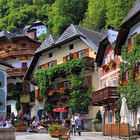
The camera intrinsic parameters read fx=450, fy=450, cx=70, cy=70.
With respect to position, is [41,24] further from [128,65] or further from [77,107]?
[128,65]

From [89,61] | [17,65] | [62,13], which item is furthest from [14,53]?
[62,13]

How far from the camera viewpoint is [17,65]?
62938 millimetres

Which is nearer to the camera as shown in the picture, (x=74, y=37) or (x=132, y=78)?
(x=132, y=78)

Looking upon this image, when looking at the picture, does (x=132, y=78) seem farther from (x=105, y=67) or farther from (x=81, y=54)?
(x=81, y=54)

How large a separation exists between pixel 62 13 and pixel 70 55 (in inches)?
1839

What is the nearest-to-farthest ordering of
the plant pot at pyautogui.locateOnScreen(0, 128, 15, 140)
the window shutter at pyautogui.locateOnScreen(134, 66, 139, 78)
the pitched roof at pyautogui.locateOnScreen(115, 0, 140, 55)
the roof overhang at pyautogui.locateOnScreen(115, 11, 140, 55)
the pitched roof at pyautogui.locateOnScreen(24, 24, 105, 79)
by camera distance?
the plant pot at pyautogui.locateOnScreen(0, 128, 15, 140) → the pitched roof at pyautogui.locateOnScreen(115, 0, 140, 55) → the roof overhang at pyautogui.locateOnScreen(115, 11, 140, 55) → the window shutter at pyautogui.locateOnScreen(134, 66, 139, 78) → the pitched roof at pyautogui.locateOnScreen(24, 24, 105, 79)

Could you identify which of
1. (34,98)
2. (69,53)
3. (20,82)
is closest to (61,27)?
(20,82)

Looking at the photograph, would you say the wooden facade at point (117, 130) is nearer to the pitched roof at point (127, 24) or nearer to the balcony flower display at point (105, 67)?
the pitched roof at point (127, 24)

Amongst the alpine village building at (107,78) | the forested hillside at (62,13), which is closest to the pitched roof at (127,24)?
the alpine village building at (107,78)

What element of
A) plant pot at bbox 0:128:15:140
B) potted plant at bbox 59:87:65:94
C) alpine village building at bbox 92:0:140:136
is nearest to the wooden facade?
alpine village building at bbox 92:0:140:136

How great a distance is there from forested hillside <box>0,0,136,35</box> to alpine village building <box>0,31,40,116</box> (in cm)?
1318

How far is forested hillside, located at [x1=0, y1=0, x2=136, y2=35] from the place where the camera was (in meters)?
72.7

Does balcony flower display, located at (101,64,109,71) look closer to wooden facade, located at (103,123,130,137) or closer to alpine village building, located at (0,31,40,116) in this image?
wooden facade, located at (103,123,130,137)

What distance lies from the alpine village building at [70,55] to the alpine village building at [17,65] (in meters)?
4.96
